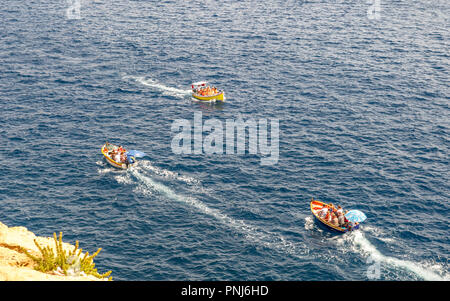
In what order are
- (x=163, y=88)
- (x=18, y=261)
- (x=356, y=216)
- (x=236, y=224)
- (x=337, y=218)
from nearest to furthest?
1. (x=18, y=261)
2. (x=356, y=216)
3. (x=337, y=218)
4. (x=236, y=224)
5. (x=163, y=88)

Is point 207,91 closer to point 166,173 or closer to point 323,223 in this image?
point 166,173

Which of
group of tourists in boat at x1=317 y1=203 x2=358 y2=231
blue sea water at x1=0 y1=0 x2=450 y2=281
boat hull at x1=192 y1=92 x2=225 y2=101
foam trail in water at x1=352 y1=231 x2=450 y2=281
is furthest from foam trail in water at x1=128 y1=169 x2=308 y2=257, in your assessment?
boat hull at x1=192 y1=92 x2=225 y2=101

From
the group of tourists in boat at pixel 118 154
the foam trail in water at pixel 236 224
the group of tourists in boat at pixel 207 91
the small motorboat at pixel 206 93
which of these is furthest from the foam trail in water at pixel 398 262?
the group of tourists in boat at pixel 207 91

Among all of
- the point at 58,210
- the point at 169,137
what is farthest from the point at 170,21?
the point at 58,210

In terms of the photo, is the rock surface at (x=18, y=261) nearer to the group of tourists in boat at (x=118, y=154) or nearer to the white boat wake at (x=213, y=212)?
the white boat wake at (x=213, y=212)

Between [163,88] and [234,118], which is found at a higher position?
[163,88]

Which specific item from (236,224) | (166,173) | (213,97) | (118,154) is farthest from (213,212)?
(213,97)

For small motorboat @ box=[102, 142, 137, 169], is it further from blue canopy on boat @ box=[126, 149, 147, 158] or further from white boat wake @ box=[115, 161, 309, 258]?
white boat wake @ box=[115, 161, 309, 258]

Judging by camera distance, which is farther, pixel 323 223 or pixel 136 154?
pixel 136 154
